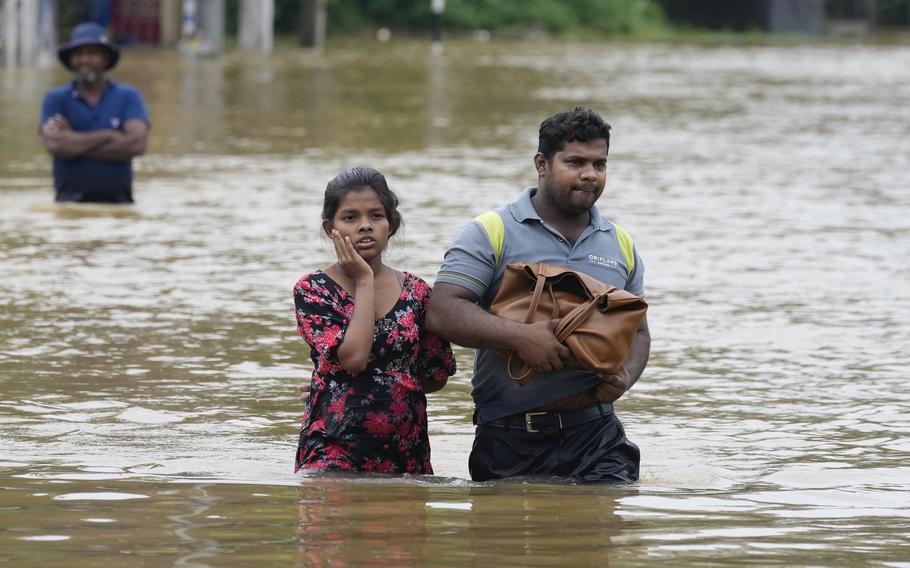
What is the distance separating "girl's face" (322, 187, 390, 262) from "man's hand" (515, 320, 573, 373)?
1.75 feet

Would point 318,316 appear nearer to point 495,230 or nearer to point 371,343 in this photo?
point 371,343

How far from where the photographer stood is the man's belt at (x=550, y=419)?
5.40m

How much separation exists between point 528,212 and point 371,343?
0.65 meters

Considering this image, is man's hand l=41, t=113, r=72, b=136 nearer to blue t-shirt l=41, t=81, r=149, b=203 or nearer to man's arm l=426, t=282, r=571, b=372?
blue t-shirt l=41, t=81, r=149, b=203

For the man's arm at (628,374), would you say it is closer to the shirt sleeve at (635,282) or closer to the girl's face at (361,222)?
the shirt sleeve at (635,282)

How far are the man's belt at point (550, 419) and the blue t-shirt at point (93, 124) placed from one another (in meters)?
6.94

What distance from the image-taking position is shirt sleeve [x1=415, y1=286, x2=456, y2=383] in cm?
548

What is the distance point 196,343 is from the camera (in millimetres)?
8805

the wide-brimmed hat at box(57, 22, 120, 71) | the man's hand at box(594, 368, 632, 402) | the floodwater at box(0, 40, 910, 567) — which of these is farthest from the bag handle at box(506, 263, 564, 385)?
the wide-brimmed hat at box(57, 22, 120, 71)

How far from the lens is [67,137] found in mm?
11766

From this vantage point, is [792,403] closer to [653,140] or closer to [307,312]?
[307,312]

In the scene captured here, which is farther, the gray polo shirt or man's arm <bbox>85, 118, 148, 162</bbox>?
man's arm <bbox>85, 118, 148, 162</bbox>

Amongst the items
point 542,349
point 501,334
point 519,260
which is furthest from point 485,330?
point 519,260

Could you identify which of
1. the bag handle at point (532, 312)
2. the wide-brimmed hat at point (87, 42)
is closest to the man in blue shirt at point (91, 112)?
the wide-brimmed hat at point (87, 42)
